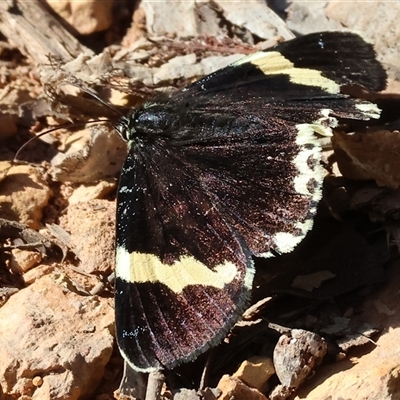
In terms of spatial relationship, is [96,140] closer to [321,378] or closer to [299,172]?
[299,172]

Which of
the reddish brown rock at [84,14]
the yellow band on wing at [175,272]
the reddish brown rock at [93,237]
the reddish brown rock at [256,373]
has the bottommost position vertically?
the reddish brown rock at [256,373]

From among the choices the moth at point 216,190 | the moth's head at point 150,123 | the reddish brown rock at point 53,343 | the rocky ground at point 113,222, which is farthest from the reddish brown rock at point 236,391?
the moth's head at point 150,123

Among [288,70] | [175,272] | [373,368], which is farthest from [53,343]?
[288,70]

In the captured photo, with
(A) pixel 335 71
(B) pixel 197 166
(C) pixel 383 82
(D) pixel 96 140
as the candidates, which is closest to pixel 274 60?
(A) pixel 335 71

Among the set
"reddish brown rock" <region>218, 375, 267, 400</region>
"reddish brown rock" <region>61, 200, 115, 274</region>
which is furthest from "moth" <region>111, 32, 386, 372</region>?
"reddish brown rock" <region>61, 200, 115, 274</region>

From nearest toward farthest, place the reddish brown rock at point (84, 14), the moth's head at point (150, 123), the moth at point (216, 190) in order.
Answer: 1. the moth at point (216, 190)
2. the moth's head at point (150, 123)
3. the reddish brown rock at point (84, 14)

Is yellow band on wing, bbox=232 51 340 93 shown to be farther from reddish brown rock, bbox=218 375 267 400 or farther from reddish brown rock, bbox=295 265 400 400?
reddish brown rock, bbox=218 375 267 400

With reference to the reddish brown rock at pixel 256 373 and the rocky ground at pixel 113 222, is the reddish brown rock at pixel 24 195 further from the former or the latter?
the reddish brown rock at pixel 256 373

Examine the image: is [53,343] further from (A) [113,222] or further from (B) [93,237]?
(A) [113,222]
